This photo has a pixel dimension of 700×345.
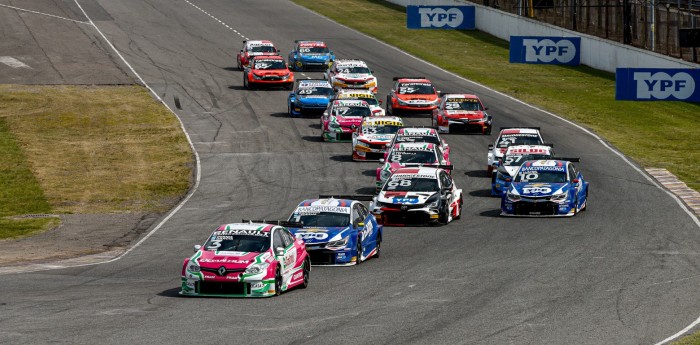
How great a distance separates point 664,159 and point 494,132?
7.89 metres

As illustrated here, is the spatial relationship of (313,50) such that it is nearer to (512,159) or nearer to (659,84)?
(512,159)

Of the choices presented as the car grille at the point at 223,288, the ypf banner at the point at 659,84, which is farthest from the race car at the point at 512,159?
the car grille at the point at 223,288

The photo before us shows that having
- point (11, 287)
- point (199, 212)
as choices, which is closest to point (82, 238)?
point (199, 212)

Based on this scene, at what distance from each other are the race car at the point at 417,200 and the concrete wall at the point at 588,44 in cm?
2544

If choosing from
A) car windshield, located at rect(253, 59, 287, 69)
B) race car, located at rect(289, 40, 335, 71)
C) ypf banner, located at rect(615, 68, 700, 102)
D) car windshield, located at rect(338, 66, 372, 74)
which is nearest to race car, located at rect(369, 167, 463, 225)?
ypf banner, located at rect(615, 68, 700, 102)

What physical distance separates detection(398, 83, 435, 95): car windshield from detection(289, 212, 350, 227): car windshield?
2857 cm

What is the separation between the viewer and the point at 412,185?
36.5 metres

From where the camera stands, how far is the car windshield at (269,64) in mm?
65438

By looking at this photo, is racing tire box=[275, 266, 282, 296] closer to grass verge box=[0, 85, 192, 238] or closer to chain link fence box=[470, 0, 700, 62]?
grass verge box=[0, 85, 192, 238]

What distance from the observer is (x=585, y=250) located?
31.0 meters

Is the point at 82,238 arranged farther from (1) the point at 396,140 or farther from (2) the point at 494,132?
(2) the point at 494,132

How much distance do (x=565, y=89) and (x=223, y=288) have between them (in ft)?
152

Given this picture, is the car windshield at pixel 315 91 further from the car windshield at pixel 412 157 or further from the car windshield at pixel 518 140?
the car windshield at pixel 412 157

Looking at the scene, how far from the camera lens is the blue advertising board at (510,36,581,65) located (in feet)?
146
